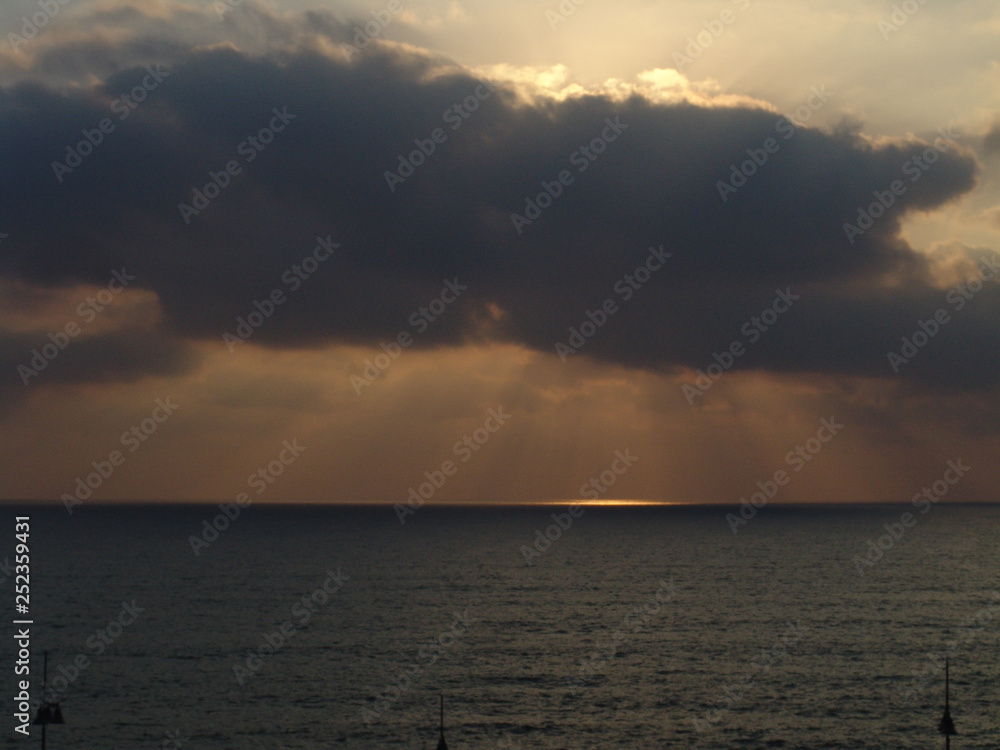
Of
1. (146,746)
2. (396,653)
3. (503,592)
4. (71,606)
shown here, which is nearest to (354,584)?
(503,592)

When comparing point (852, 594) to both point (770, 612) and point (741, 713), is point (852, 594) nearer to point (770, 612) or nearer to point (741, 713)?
point (770, 612)

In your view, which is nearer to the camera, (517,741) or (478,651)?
(517,741)

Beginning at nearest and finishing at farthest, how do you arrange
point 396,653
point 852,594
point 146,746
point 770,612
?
point 146,746 < point 396,653 < point 770,612 < point 852,594

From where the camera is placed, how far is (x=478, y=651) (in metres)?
98.2

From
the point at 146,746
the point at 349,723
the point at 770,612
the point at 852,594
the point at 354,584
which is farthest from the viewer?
the point at 354,584

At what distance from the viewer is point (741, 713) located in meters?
75.2

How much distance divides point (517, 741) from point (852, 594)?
9623 centimetres

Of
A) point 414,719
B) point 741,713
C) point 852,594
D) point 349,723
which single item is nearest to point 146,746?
point 349,723

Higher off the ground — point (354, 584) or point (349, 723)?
point (354, 584)

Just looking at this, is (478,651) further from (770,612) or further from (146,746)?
(770,612)

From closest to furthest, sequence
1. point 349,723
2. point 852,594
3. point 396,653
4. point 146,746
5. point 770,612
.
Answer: point 146,746, point 349,723, point 396,653, point 770,612, point 852,594

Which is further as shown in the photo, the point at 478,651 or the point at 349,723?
the point at 478,651

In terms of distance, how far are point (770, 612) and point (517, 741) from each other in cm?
7040

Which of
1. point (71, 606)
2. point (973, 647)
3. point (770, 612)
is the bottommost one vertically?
point (973, 647)
